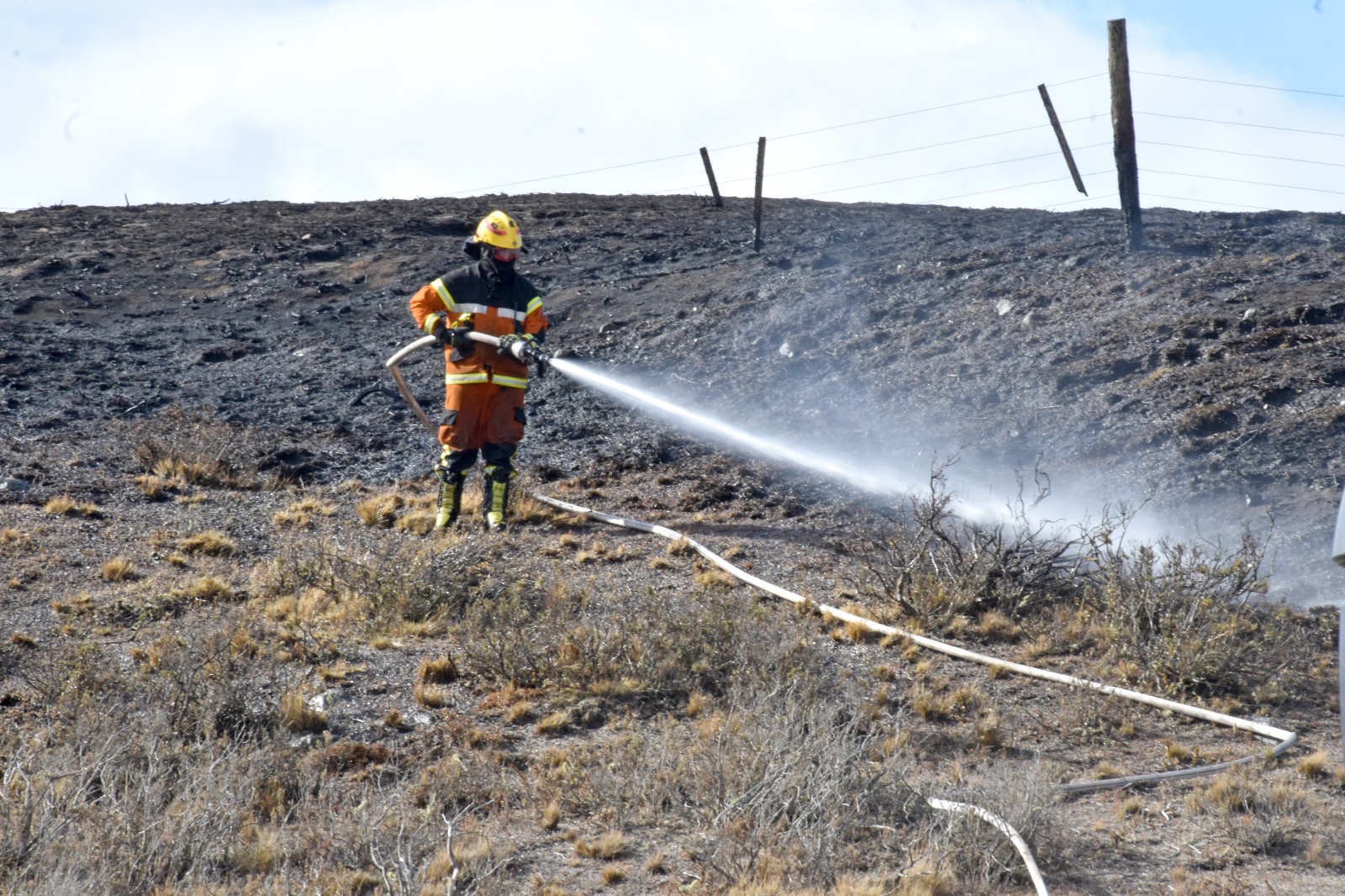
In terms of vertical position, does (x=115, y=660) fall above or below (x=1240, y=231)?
below

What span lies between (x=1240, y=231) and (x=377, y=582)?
32.0ft

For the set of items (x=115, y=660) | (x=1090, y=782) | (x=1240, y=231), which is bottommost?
(x=1090, y=782)

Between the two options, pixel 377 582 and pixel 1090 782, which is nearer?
pixel 1090 782

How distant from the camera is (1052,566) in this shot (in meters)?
5.79

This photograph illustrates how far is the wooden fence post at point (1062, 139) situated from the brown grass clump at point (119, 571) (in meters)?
14.0

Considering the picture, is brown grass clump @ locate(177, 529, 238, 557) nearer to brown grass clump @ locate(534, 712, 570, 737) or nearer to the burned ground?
the burned ground

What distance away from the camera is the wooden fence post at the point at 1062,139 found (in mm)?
16344

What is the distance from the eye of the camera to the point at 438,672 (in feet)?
16.6

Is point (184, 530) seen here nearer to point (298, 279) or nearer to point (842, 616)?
point (842, 616)

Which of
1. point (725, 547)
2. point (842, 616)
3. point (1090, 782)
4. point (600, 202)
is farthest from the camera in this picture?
point (600, 202)

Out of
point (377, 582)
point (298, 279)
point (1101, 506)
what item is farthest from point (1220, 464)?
point (298, 279)

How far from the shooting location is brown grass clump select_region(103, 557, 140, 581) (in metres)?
6.37

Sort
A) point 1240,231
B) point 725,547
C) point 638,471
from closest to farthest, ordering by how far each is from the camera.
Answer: point 725,547
point 638,471
point 1240,231

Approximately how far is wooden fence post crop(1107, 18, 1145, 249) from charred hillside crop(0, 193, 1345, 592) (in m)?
0.33
